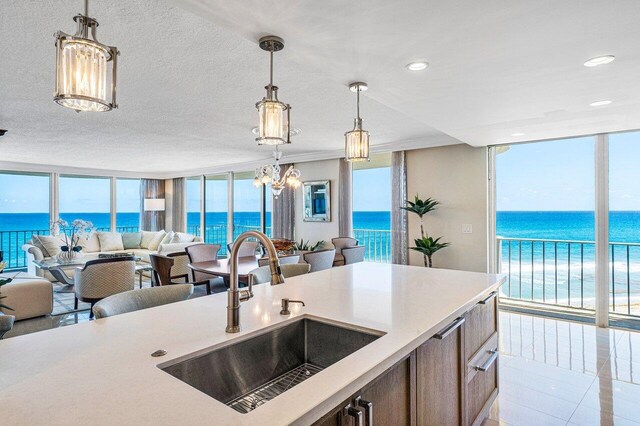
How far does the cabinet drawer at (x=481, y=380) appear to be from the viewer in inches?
78.9

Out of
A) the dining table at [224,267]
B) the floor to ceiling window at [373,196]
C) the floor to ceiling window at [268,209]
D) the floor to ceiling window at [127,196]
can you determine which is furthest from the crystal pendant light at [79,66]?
the floor to ceiling window at [127,196]

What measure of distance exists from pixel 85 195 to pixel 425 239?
9.71m

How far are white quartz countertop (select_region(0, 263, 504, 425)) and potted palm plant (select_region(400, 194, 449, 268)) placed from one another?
3167mm

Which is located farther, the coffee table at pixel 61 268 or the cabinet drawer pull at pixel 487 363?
the coffee table at pixel 61 268

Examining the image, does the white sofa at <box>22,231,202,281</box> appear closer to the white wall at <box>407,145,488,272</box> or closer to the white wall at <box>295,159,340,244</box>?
the white wall at <box>295,159,340,244</box>

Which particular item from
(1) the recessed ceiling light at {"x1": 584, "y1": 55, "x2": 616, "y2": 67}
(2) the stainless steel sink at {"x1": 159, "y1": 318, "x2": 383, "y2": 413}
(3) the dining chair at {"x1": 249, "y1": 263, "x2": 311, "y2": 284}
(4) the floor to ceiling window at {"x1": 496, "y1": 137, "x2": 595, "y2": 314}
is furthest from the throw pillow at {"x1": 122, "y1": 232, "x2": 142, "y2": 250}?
(1) the recessed ceiling light at {"x1": 584, "y1": 55, "x2": 616, "y2": 67}

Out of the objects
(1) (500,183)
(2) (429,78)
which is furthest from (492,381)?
(1) (500,183)

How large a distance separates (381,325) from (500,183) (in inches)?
176

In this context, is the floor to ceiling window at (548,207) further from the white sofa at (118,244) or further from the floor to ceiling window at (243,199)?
the white sofa at (118,244)

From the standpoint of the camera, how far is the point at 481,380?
221 cm

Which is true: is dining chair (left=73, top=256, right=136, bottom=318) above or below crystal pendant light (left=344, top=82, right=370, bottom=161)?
below

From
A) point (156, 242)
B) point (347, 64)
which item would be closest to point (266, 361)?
point (347, 64)

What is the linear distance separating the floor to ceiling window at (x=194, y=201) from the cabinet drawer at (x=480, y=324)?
28.5 ft

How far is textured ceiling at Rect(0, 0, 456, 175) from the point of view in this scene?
2.11 m
